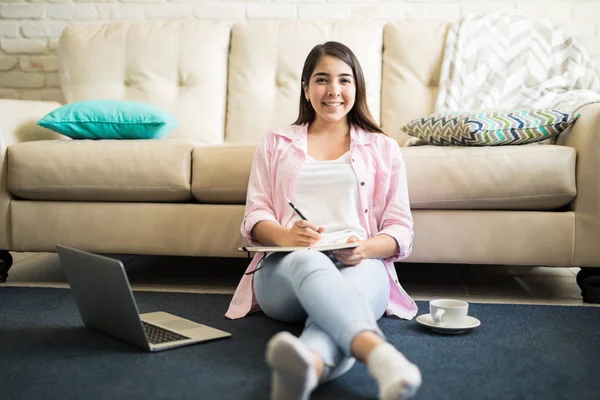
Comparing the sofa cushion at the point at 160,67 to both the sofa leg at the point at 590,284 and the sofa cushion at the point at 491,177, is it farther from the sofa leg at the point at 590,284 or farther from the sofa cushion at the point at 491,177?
the sofa leg at the point at 590,284

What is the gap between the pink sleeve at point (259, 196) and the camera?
1.71 meters

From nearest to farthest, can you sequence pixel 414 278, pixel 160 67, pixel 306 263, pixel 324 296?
pixel 324 296 < pixel 306 263 < pixel 414 278 < pixel 160 67

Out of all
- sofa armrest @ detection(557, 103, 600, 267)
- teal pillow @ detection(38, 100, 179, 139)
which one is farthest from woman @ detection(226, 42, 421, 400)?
teal pillow @ detection(38, 100, 179, 139)

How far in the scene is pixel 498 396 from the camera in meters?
1.22

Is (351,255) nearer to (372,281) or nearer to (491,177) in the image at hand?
(372,281)

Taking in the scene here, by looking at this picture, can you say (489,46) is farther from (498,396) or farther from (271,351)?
(271,351)

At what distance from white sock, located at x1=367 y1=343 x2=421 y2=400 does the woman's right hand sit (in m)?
0.40

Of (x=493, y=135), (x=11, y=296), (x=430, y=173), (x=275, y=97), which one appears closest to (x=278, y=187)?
(x=430, y=173)

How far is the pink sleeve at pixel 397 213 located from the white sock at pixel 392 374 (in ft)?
1.87

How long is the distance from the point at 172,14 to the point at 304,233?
1.87 metres

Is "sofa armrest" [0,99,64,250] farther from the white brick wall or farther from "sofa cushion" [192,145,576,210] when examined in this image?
"sofa cushion" [192,145,576,210]

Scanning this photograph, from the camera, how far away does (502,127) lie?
Answer: 2.01 m

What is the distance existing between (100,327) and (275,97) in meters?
1.36

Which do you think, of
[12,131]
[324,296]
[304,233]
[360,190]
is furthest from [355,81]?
[12,131]
